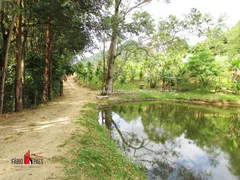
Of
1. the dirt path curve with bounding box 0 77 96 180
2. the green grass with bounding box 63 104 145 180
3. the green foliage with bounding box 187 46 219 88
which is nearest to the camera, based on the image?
the dirt path curve with bounding box 0 77 96 180

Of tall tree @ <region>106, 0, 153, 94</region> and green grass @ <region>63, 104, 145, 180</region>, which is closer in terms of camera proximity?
green grass @ <region>63, 104, 145, 180</region>

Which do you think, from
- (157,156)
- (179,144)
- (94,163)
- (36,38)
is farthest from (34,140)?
(36,38)

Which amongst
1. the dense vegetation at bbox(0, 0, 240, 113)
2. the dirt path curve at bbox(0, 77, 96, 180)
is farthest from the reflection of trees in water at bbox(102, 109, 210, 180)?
the dense vegetation at bbox(0, 0, 240, 113)

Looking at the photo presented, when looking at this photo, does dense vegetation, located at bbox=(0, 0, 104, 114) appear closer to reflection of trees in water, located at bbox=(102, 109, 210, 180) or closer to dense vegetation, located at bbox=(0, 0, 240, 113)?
dense vegetation, located at bbox=(0, 0, 240, 113)

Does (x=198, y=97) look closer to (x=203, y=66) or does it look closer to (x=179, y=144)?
(x=203, y=66)

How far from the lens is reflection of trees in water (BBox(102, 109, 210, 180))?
5484mm

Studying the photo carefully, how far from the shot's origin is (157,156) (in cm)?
671

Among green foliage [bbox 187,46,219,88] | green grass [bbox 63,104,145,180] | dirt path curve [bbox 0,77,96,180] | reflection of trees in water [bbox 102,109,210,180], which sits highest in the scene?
green foliage [bbox 187,46,219,88]

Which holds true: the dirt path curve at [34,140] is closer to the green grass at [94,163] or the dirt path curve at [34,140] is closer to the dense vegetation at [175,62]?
the green grass at [94,163]

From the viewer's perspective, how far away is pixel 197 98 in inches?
796

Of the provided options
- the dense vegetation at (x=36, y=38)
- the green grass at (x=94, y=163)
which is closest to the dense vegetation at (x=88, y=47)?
the dense vegetation at (x=36, y=38)

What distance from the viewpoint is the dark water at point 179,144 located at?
229 inches

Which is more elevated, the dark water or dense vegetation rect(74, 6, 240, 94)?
dense vegetation rect(74, 6, 240, 94)

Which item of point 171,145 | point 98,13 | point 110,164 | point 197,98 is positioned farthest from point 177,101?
point 110,164
